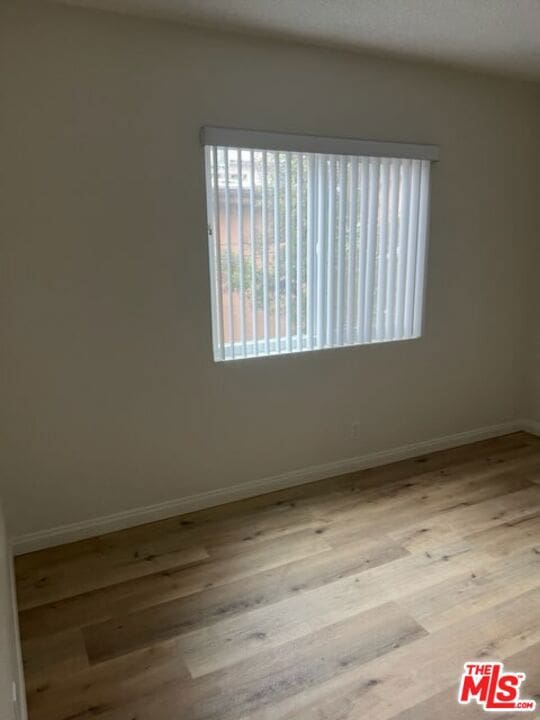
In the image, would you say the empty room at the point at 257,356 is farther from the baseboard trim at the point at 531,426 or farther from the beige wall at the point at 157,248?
the baseboard trim at the point at 531,426

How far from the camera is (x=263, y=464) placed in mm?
3045

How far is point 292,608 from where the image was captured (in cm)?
210

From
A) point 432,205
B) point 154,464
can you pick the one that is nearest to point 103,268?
point 154,464

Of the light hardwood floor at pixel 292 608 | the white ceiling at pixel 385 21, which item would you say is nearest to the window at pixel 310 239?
the white ceiling at pixel 385 21

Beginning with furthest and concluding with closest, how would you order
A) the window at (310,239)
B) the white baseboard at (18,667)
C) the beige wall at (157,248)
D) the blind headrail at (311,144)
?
1. the window at (310,239)
2. the blind headrail at (311,144)
3. the beige wall at (157,248)
4. the white baseboard at (18,667)

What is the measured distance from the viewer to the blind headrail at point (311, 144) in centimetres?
250

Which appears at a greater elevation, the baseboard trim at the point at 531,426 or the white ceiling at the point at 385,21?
Answer: the white ceiling at the point at 385,21

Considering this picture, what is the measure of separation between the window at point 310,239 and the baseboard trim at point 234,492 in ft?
2.61

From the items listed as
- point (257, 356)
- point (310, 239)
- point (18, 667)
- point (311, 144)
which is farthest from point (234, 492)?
point (311, 144)

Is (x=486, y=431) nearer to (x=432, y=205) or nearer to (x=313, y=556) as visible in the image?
(x=432, y=205)

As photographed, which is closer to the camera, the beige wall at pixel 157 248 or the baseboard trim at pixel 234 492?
the beige wall at pixel 157 248

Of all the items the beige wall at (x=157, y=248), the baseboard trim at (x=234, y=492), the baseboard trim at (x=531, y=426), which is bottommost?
the baseboard trim at (x=234, y=492)

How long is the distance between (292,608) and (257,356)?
1.31 metres

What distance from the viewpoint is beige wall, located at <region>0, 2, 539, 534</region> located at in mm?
2262
